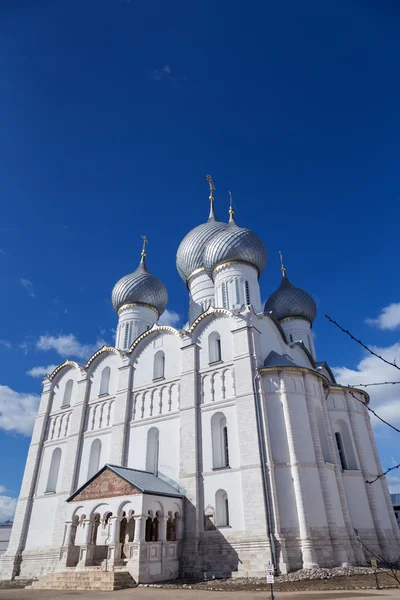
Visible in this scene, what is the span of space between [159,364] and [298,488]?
32.7ft

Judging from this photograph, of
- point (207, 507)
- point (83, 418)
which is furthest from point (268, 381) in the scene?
point (83, 418)

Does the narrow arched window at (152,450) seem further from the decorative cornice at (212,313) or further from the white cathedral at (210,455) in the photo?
the decorative cornice at (212,313)

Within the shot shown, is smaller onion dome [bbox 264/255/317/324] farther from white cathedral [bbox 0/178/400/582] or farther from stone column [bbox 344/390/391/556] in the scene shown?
stone column [bbox 344/390/391/556]

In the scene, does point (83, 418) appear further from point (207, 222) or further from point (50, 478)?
point (207, 222)

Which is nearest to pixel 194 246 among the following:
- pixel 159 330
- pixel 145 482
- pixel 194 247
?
pixel 194 247

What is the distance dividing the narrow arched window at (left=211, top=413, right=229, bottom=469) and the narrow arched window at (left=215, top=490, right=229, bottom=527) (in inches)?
43.3

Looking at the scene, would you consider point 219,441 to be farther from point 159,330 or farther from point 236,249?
point 236,249

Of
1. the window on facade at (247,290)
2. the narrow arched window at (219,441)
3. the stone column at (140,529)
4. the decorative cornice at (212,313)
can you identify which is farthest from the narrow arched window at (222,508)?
the window on facade at (247,290)

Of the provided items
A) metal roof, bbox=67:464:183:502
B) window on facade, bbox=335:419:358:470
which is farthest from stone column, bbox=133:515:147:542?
window on facade, bbox=335:419:358:470

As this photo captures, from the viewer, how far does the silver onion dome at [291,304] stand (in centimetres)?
2717

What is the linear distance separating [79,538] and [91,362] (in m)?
10.6

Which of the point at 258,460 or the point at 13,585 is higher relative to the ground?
the point at 258,460

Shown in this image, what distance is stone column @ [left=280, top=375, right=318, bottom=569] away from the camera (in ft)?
49.0

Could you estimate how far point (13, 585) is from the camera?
1873cm
